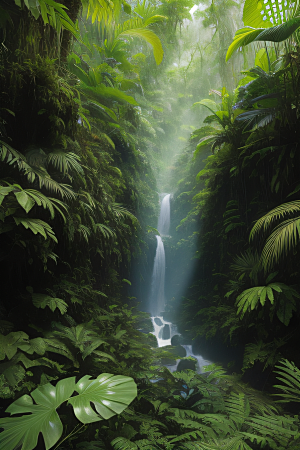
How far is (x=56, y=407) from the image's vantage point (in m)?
1.00

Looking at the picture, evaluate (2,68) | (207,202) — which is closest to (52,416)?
(2,68)

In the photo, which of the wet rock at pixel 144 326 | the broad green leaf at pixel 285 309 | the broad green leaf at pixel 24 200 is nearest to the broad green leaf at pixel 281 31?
the broad green leaf at pixel 285 309

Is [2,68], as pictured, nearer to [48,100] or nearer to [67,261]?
[48,100]

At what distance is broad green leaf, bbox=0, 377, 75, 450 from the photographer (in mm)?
855

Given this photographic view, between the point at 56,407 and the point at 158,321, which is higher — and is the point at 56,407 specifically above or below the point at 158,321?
above

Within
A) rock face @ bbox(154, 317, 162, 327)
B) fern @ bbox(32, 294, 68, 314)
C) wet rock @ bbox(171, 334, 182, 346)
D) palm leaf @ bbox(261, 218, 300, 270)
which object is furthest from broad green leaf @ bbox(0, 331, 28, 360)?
rock face @ bbox(154, 317, 162, 327)

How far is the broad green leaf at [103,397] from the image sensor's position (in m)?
0.89

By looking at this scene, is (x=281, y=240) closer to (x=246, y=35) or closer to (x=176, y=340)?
(x=246, y=35)

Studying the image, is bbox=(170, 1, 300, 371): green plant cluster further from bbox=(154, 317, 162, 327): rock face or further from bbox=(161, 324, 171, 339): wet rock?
bbox=(154, 317, 162, 327): rock face

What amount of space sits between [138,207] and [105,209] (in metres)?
2.86

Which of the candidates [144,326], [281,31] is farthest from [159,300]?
[281,31]

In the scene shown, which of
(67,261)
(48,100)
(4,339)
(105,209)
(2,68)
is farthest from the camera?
(105,209)

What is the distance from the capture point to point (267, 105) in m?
4.09

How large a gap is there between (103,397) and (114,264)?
3.69 meters
